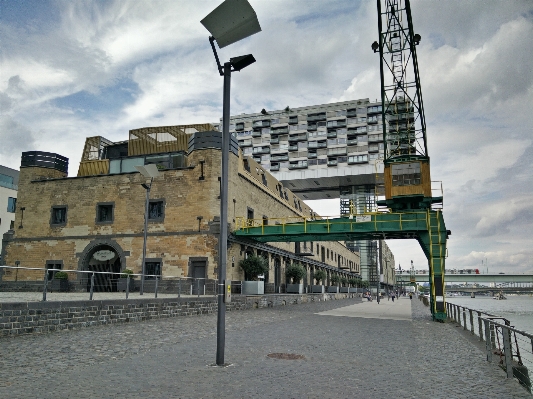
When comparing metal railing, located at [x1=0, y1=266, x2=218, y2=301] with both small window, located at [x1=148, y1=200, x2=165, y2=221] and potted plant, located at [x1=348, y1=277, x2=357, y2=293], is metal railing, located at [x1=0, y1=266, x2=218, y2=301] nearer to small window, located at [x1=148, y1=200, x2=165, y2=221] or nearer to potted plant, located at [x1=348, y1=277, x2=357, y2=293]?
small window, located at [x1=148, y1=200, x2=165, y2=221]

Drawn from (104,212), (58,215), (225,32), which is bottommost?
(58,215)

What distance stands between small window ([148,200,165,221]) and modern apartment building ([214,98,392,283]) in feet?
171

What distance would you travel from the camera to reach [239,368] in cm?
747

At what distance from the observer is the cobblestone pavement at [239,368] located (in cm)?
604

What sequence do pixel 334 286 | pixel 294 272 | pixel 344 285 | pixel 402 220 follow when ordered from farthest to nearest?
pixel 344 285
pixel 334 286
pixel 294 272
pixel 402 220

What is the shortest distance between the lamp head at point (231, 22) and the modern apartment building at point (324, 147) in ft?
228

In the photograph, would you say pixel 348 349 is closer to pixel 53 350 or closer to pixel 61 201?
pixel 53 350

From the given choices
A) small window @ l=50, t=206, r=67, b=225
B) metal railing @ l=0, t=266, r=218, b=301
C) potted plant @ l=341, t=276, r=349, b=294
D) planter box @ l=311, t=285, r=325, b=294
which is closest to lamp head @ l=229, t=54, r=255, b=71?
metal railing @ l=0, t=266, r=218, b=301

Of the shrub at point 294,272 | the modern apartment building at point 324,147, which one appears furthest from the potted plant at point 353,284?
the shrub at point 294,272

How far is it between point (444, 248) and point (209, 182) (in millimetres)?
14234

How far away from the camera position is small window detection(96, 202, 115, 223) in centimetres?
2964

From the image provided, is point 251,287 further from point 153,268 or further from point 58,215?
point 58,215

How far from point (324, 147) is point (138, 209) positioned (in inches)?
2293

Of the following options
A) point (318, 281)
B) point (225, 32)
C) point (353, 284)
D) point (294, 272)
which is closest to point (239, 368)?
point (225, 32)
